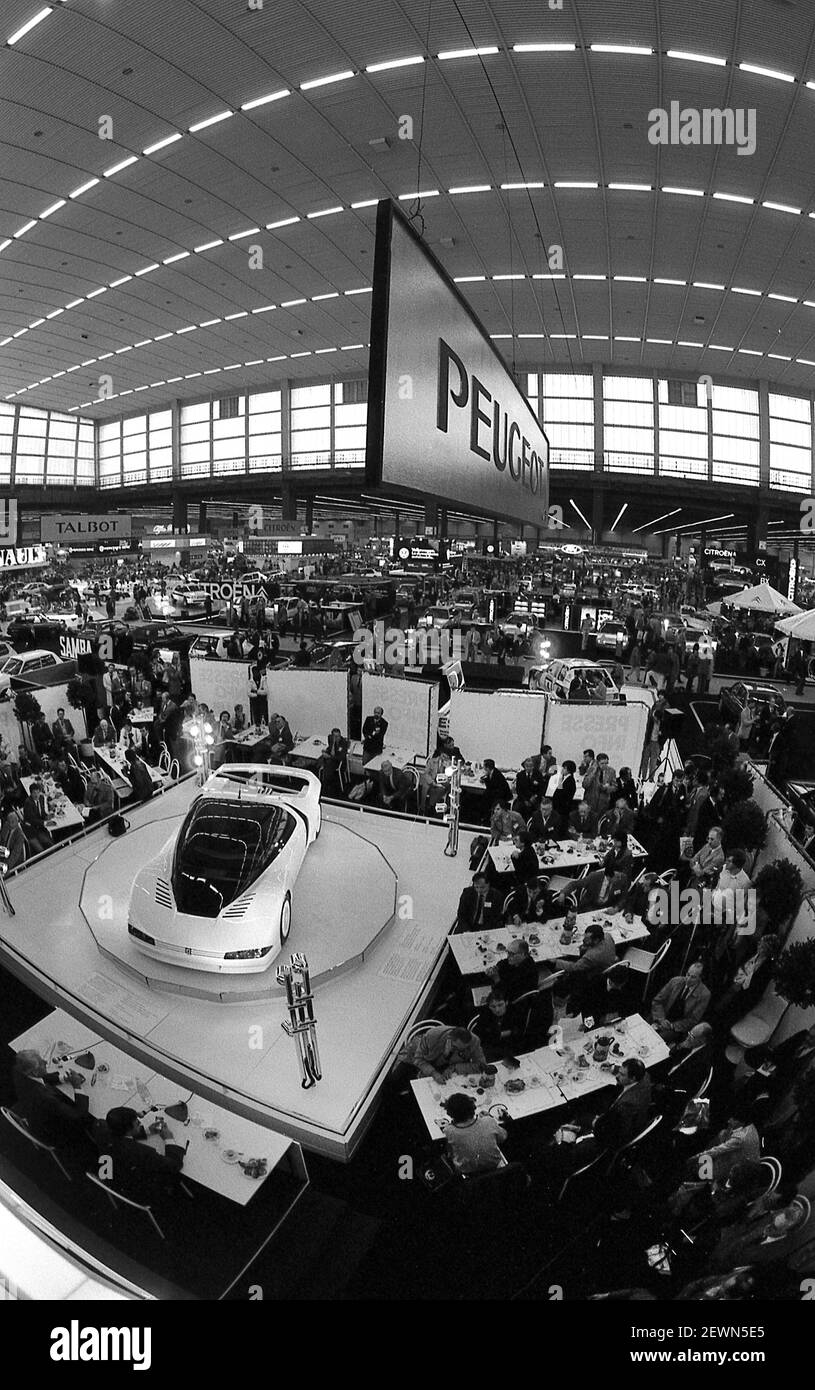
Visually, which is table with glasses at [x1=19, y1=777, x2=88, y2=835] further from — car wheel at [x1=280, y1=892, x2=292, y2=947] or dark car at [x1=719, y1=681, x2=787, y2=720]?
dark car at [x1=719, y1=681, x2=787, y2=720]

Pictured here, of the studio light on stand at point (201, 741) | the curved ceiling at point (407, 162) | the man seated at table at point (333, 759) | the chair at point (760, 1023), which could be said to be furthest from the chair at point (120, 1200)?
the curved ceiling at point (407, 162)

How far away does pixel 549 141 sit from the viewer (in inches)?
488

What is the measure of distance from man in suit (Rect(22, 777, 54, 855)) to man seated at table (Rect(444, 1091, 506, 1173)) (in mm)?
5871

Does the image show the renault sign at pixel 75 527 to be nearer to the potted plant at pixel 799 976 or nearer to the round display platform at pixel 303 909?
the round display platform at pixel 303 909

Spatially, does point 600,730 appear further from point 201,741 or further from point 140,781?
point 140,781

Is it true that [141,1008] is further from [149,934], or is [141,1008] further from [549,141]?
[549,141]

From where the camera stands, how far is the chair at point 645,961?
18.6 ft

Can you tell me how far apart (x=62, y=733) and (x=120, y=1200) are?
27.2 ft

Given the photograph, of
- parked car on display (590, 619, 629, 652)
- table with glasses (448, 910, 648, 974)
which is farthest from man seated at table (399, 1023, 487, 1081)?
parked car on display (590, 619, 629, 652)

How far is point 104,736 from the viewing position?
1073 cm

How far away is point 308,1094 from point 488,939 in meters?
2.08

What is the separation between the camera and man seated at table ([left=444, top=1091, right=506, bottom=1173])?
3.87 meters

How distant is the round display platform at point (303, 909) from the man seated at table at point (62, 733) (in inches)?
115
